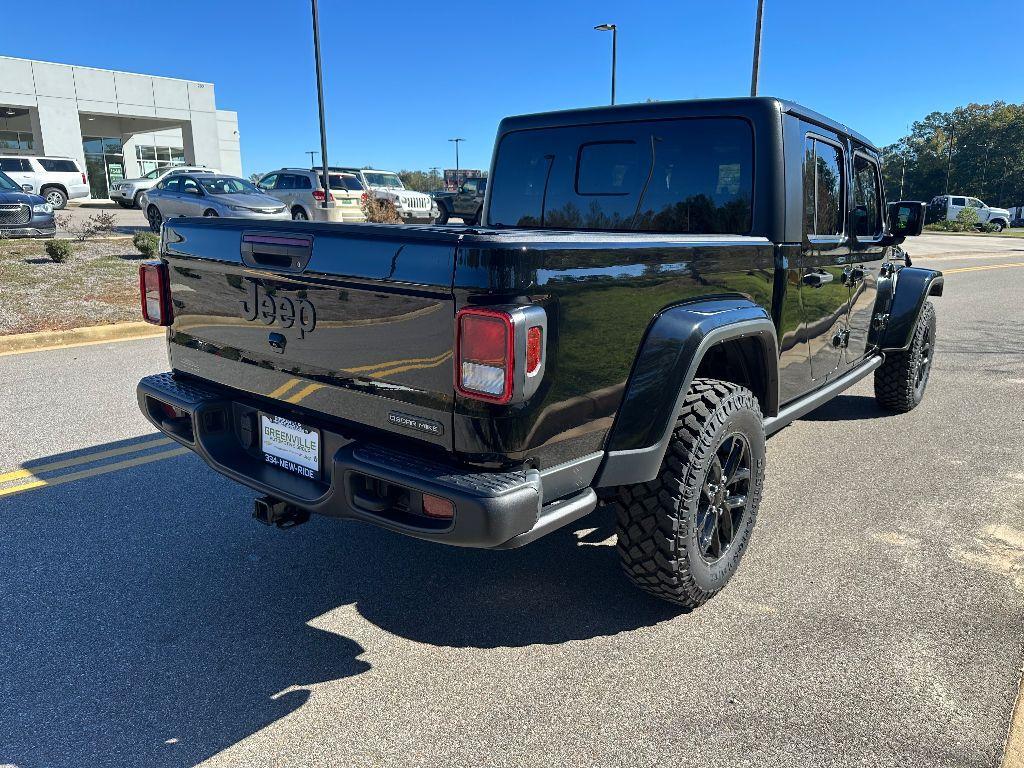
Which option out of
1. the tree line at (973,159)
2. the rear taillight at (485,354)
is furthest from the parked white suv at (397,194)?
the tree line at (973,159)

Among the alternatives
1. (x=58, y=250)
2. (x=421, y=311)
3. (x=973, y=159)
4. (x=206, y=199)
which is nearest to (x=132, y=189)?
(x=206, y=199)

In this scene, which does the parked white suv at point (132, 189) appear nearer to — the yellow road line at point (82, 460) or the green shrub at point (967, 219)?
the yellow road line at point (82, 460)

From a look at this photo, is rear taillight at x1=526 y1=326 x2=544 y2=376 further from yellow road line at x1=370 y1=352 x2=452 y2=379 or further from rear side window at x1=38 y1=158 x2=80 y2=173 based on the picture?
rear side window at x1=38 y1=158 x2=80 y2=173

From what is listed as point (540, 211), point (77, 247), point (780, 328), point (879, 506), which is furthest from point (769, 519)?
point (77, 247)

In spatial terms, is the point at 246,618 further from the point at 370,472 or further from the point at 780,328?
the point at 780,328

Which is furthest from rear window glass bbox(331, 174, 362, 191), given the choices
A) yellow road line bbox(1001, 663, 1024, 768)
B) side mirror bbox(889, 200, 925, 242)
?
yellow road line bbox(1001, 663, 1024, 768)

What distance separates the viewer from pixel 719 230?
355 cm

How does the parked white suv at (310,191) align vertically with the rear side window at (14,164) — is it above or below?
below

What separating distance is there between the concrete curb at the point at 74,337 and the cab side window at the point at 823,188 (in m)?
7.35

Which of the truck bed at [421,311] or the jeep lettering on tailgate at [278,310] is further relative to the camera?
the jeep lettering on tailgate at [278,310]

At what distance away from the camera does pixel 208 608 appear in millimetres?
2955

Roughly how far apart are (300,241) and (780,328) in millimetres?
2158

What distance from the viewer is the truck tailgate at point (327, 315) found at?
223 cm

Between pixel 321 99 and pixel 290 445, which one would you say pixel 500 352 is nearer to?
pixel 290 445
